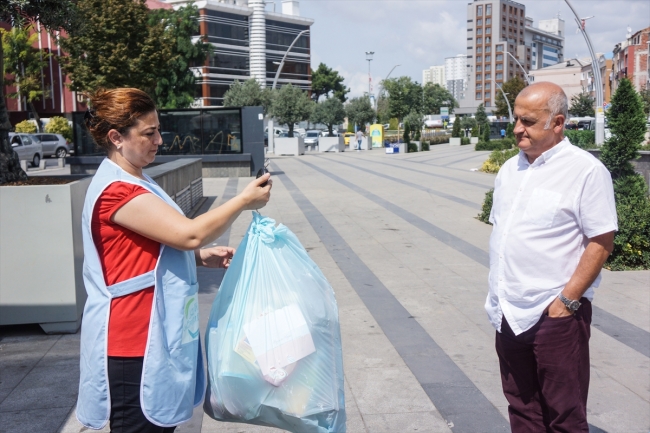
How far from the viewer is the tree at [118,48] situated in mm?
29828

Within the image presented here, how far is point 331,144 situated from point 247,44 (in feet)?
163

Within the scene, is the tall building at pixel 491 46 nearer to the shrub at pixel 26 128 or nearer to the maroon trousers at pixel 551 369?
the shrub at pixel 26 128

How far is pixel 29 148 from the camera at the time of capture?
32125 millimetres

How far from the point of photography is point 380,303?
647 cm

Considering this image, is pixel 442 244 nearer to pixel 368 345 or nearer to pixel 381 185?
pixel 368 345

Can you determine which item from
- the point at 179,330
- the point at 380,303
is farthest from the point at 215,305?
the point at 380,303

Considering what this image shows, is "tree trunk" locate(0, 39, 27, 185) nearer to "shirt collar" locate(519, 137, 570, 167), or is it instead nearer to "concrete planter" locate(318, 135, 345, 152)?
"shirt collar" locate(519, 137, 570, 167)

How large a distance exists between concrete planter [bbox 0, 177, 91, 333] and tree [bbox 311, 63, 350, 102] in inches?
3972

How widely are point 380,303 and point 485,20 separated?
178 meters

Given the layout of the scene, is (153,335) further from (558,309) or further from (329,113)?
(329,113)

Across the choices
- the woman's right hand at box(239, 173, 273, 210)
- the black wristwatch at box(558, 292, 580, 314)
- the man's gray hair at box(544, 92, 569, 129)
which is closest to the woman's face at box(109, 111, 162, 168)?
the woman's right hand at box(239, 173, 273, 210)

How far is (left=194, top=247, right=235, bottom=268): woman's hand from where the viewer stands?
2.68 m

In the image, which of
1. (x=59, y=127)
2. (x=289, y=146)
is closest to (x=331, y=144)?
(x=289, y=146)

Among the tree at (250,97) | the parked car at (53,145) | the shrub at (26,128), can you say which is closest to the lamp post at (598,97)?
the parked car at (53,145)
